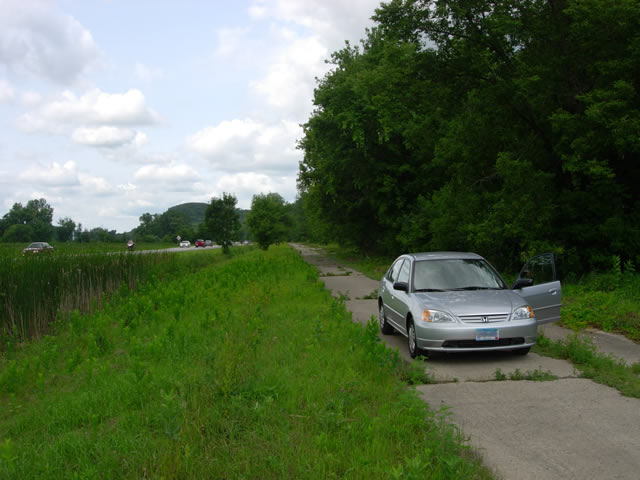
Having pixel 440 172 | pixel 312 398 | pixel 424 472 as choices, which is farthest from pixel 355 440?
pixel 440 172

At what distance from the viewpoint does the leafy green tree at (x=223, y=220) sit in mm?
51062

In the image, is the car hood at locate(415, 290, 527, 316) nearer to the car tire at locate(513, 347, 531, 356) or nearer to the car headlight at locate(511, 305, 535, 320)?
the car headlight at locate(511, 305, 535, 320)

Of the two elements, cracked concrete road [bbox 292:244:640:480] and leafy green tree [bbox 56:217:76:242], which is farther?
leafy green tree [bbox 56:217:76:242]

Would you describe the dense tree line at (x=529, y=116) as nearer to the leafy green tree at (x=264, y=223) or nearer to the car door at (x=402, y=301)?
the car door at (x=402, y=301)

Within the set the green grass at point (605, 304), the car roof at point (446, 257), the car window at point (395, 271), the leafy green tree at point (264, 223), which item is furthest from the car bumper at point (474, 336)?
the leafy green tree at point (264, 223)

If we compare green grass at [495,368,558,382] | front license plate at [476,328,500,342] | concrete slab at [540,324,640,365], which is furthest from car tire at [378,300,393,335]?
green grass at [495,368,558,382]

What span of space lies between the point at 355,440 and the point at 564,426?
2102 millimetres

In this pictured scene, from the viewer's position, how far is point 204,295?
48.9ft

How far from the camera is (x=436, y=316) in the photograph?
23.9 feet

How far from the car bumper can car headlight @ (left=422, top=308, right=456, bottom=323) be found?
0.29 feet

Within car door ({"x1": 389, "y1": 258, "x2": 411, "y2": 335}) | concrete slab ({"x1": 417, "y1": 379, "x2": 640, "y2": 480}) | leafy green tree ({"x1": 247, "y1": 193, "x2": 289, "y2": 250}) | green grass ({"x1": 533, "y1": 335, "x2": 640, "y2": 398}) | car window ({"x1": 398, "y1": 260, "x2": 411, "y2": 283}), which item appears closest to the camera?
concrete slab ({"x1": 417, "y1": 379, "x2": 640, "y2": 480})

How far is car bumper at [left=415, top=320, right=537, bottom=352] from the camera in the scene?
7.07 m

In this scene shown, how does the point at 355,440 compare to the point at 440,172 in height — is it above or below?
below

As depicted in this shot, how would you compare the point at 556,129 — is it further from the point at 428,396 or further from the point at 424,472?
the point at 424,472
